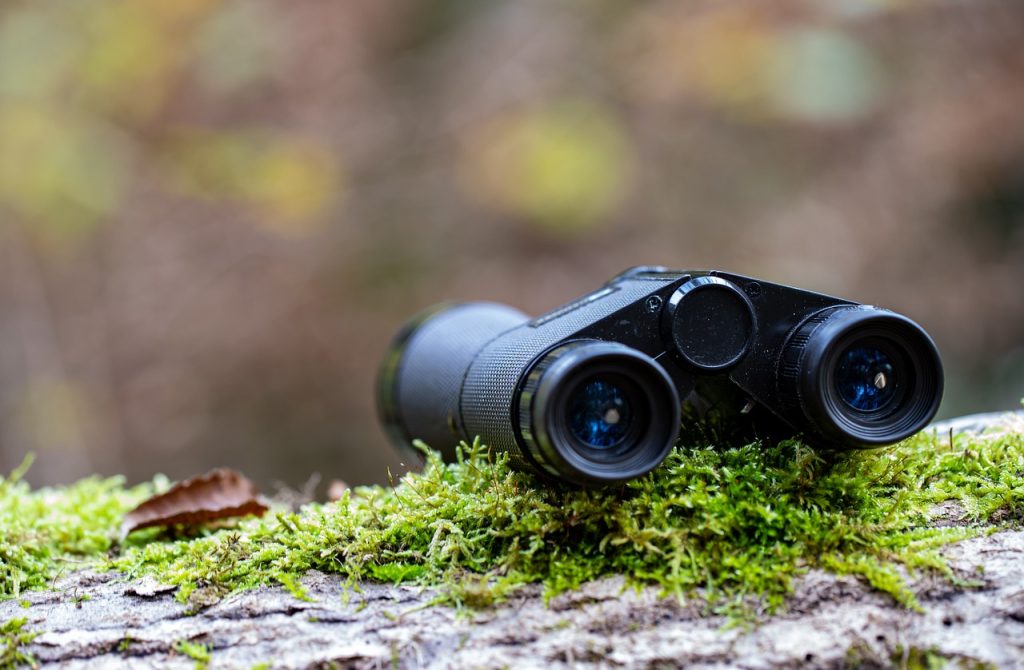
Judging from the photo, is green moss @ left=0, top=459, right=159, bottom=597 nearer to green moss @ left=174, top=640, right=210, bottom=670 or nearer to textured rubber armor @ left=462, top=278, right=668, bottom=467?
green moss @ left=174, top=640, right=210, bottom=670

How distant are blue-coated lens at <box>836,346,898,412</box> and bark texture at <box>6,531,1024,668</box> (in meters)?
0.27

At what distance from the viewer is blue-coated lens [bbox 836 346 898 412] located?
5.11ft

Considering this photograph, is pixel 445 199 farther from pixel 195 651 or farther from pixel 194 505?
pixel 195 651

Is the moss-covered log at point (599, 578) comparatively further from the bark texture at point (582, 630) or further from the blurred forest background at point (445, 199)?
the blurred forest background at point (445, 199)

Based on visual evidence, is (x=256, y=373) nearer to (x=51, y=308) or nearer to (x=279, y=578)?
(x=51, y=308)

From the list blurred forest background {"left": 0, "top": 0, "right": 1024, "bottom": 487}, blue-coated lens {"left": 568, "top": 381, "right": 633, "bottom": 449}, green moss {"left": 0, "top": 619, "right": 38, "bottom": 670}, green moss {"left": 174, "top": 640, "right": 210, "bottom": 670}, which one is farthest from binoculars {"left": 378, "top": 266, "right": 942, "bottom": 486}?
blurred forest background {"left": 0, "top": 0, "right": 1024, "bottom": 487}

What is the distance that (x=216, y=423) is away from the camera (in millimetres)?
6055

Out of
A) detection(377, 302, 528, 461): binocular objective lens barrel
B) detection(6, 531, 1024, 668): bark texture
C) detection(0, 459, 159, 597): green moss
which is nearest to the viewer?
detection(6, 531, 1024, 668): bark texture

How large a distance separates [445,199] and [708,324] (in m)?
4.94

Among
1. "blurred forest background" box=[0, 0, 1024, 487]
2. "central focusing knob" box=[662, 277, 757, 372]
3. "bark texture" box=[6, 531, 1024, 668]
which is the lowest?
"bark texture" box=[6, 531, 1024, 668]

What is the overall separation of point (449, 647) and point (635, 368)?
512mm

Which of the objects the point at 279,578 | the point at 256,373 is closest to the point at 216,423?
the point at 256,373

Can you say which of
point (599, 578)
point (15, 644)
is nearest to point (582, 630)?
point (599, 578)

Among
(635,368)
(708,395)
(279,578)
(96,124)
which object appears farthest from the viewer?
(96,124)
